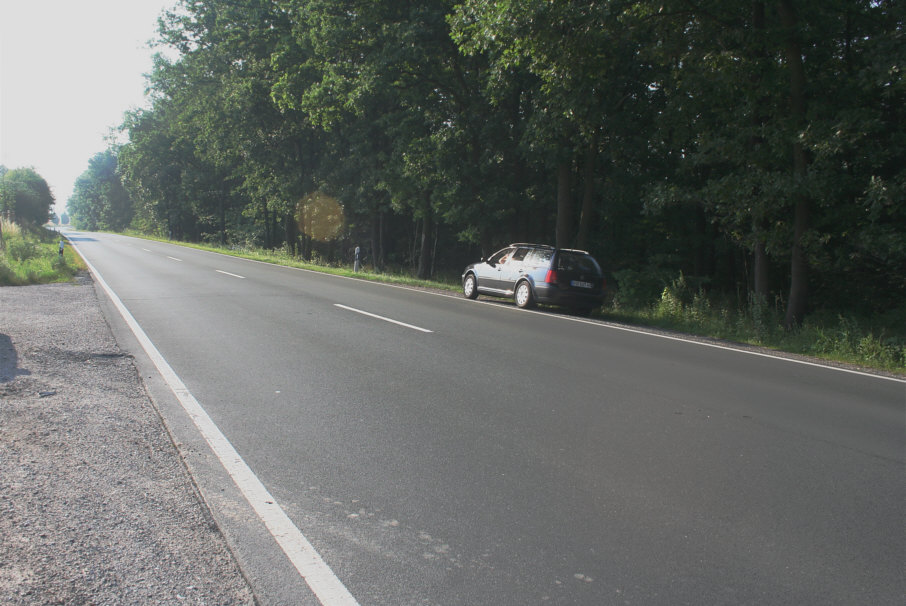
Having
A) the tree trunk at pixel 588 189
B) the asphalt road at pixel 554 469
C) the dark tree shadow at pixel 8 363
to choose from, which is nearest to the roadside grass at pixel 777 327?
the asphalt road at pixel 554 469

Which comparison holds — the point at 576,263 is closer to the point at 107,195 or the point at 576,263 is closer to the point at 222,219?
the point at 222,219

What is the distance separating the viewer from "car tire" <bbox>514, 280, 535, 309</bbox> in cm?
1542

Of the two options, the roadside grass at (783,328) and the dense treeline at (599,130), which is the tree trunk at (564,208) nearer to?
the dense treeline at (599,130)

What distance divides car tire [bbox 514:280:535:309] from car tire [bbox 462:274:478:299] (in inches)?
75.8

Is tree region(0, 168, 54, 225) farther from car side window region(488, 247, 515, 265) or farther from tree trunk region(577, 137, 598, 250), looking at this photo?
car side window region(488, 247, 515, 265)

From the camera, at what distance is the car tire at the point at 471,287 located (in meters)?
17.7

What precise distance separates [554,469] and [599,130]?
650 inches

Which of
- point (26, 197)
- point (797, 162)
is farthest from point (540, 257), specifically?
point (26, 197)

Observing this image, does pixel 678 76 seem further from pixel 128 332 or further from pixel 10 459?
pixel 10 459

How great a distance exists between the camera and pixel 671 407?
6332 mm

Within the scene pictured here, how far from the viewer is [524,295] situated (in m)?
15.6

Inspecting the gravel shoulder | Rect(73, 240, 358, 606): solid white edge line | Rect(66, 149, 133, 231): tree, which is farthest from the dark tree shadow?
Rect(66, 149, 133, 231): tree

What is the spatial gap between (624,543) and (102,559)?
261 cm

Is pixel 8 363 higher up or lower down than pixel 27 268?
lower down
